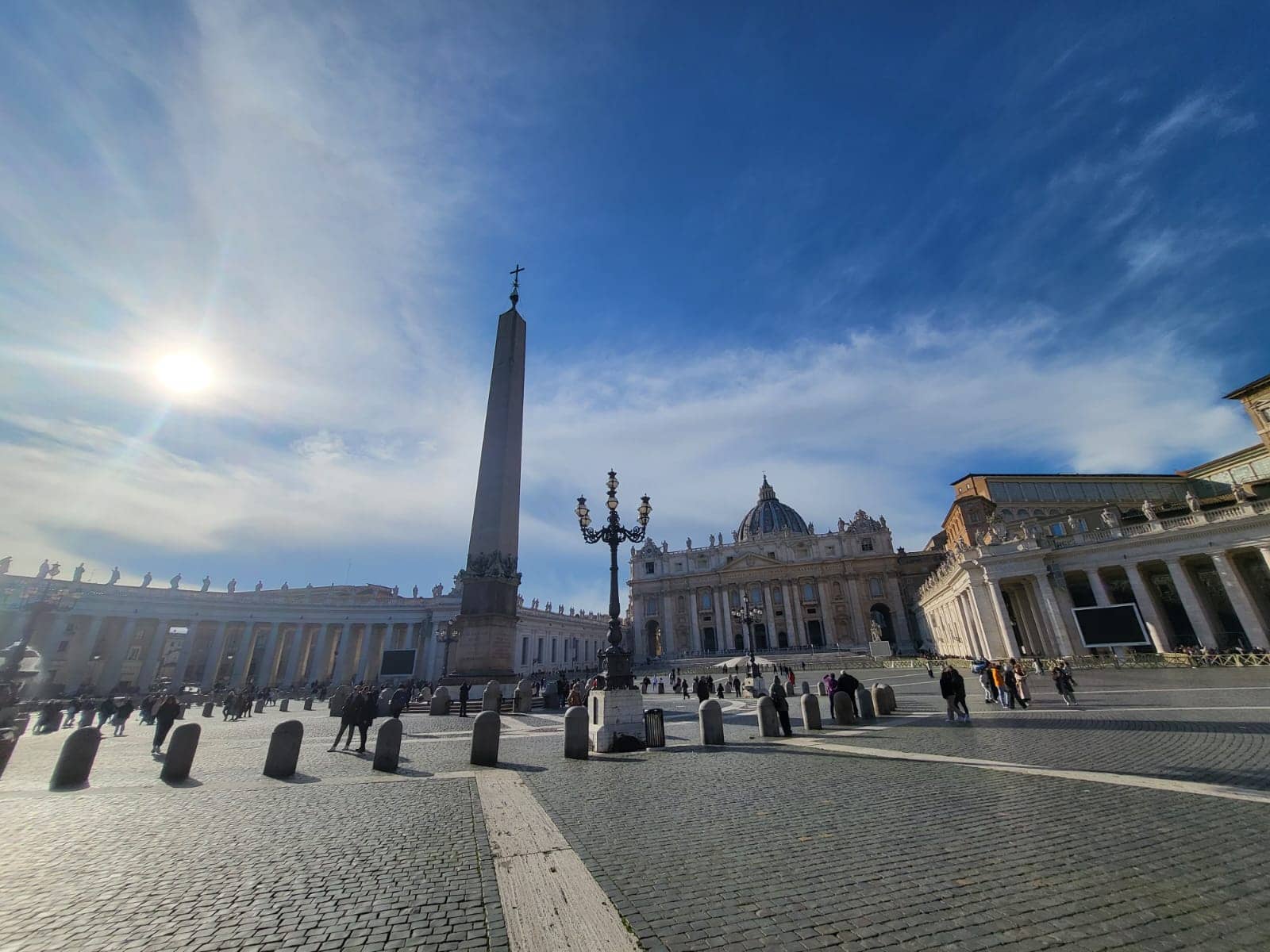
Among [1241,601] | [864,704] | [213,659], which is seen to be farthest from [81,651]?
[1241,601]

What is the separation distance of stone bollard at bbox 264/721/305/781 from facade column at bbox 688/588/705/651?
71.8 m

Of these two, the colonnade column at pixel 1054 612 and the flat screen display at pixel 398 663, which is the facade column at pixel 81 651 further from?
the colonnade column at pixel 1054 612

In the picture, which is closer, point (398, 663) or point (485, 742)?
point (485, 742)

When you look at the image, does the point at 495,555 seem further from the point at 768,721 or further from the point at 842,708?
the point at 842,708

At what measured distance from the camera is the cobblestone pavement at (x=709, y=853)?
3.31m

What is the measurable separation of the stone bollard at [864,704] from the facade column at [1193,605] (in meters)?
26.3

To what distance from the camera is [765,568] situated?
77.8 metres

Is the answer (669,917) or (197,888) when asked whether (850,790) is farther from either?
(197,888)

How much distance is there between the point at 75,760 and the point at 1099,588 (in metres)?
45.4

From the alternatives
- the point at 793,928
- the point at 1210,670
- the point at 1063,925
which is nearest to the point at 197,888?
the point at 793,928

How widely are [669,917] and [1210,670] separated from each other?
106 ft

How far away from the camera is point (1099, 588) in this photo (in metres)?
32.0

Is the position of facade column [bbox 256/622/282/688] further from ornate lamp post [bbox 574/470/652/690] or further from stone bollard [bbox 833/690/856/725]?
stone bollard [bbox 833/690/856/725]

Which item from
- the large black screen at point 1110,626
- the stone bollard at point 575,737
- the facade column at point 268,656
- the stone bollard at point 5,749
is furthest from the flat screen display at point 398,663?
the large black screen at point 1110,626
